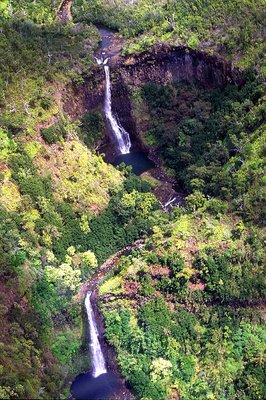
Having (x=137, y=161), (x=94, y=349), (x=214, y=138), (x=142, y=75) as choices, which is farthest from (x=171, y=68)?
(x=94, y=349)

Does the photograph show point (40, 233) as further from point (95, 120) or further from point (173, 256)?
A: point (95, 120)

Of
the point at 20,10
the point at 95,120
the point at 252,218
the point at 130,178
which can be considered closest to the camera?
the point at 252,218

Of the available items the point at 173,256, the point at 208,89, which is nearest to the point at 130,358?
the point at 173,256

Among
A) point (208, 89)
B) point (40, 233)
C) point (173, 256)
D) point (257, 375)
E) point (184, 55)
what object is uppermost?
point (184, 55)

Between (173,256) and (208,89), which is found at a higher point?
(208,89)

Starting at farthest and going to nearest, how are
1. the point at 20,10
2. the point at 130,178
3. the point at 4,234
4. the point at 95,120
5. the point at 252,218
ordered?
the point at 20,10 → the point at 95,120 → the point at 130,178 → the point at 252,218 → the point at 4,234
